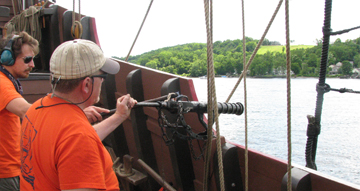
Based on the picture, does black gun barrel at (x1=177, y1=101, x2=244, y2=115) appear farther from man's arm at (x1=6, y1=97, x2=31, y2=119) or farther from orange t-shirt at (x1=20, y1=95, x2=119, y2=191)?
man's arm at (x1=6, y1=97, x2=31, y2=119)

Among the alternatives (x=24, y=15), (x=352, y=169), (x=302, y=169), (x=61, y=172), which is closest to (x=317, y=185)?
(x=302, y=169)

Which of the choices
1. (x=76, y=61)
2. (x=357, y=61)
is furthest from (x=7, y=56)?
(x=357, y=61)

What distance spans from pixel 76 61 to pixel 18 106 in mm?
833

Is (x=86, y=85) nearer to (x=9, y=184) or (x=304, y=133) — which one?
(x=9, y=184)

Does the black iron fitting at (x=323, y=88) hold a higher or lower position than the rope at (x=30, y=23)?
lower

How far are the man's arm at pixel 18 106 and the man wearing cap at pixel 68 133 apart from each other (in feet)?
2.03

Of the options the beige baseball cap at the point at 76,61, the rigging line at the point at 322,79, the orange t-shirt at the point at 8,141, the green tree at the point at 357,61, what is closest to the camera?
the beige baseball cap at the point at 76,61

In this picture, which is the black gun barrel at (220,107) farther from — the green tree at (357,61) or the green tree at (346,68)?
the green tree at (346,68)

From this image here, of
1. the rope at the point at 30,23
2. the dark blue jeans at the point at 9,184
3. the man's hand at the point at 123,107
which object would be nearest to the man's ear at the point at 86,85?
the man's hand at the point at 123,107

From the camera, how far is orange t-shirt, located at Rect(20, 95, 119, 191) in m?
0.84

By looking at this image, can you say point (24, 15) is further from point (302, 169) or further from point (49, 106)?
point (302, 169)

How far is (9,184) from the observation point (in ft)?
5.94

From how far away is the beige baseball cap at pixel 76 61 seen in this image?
98 centimetres

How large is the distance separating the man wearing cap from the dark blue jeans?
3.04 feet
